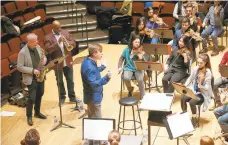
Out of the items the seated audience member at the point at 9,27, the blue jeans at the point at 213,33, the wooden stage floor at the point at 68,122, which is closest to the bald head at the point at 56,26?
the wooden stage floor at the point at 68,122

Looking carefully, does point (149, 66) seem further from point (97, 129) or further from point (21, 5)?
point (21, 5)

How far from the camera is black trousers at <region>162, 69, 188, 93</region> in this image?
26.5ft

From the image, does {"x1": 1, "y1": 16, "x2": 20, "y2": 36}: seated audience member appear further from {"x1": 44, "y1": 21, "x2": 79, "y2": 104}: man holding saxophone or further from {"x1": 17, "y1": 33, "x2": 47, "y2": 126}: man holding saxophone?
{"x1": 17, "y1": 33, "x2": 47, "y2": 126}: man holding saxophone

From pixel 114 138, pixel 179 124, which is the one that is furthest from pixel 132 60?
pixel 114 138

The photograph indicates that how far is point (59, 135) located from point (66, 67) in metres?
1.37

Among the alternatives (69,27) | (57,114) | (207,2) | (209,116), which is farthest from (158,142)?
(69,27)

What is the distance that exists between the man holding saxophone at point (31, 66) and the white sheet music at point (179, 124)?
8.76 ft

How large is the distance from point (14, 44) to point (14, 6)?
308 cm

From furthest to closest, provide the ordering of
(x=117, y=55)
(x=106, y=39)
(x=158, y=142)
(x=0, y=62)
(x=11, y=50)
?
(x=106, y=39), (x=117, y=55), (x=11, y=50), (x=0, y=62), (x=158, y=142)

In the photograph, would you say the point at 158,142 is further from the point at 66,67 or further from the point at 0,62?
the point at 0,62

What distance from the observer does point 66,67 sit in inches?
319

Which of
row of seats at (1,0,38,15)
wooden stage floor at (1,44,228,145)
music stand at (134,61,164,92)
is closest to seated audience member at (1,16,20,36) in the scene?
wooden stage floor at (1,44,228,145)

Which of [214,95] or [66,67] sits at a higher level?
[66,67]

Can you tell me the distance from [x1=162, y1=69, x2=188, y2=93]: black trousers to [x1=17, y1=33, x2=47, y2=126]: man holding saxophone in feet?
7.60
